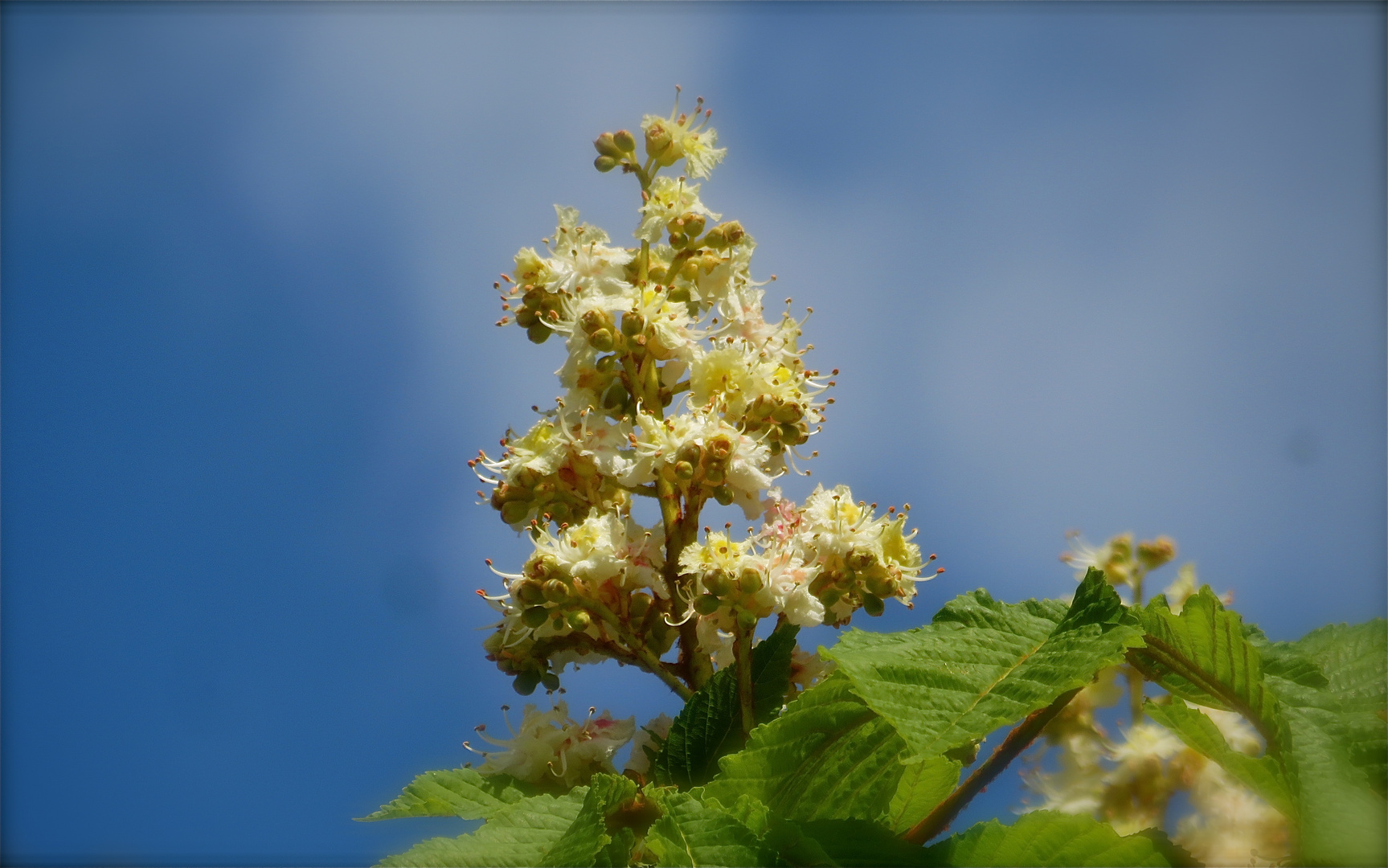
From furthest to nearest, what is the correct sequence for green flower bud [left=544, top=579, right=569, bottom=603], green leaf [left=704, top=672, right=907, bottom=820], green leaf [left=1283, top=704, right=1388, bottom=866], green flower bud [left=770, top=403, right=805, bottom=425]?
green flower bud [left=770, top=403, right=805, bottom=425] < green flower bud [left=544, top=579, right=569, bottom=603] < green leaf [left=704, top=672, right=907, bottom=820] < green leaf [left=1283, top=704, right=1388, bottom=866]

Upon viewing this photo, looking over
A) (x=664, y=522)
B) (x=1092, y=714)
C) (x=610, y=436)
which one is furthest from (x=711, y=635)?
(x=1092, y=714)

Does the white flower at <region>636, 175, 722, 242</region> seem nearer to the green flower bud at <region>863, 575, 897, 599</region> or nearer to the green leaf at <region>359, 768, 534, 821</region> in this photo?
the green flower bud at <region>863, 575, 897, 599</region>

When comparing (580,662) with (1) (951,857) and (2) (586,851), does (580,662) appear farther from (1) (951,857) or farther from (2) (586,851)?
(1) (951,857)

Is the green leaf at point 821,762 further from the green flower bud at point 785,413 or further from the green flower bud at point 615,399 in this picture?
the green flower bud at point 615,399

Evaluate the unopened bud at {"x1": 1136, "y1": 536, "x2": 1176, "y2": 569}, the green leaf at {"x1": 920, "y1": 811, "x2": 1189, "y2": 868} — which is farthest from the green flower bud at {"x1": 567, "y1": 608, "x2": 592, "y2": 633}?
the unopened bud at {"x1": 1136, "y1": 536, "x2": 1176, "y2": 569}

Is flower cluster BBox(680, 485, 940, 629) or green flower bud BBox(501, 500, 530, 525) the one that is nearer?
flower cluster BBox(680, 485, 940, 629)

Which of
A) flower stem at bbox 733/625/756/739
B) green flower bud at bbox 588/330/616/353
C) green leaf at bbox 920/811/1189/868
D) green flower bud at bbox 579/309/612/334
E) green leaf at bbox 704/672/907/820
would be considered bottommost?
green leaf at bbox 920/811/1189/868
